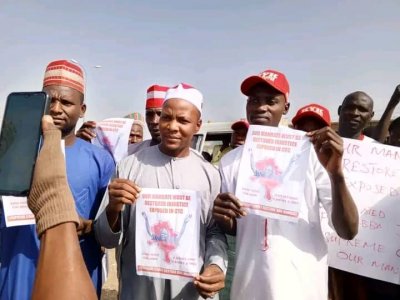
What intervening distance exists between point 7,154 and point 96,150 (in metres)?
1.57

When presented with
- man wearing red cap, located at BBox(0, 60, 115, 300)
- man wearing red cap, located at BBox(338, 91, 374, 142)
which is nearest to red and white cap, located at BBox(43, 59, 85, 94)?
man wearing red cap, located at BBox(0, 60, 115, 300)

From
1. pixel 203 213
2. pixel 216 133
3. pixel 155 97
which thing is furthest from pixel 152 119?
pixel 216 133

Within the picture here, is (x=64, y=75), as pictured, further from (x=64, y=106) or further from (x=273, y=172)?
(x=273, y=172)

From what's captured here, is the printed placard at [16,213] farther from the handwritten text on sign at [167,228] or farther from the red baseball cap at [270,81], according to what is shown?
the red baseball cap at [270,81]

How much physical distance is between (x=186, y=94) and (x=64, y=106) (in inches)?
33.6

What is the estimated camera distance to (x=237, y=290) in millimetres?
2332

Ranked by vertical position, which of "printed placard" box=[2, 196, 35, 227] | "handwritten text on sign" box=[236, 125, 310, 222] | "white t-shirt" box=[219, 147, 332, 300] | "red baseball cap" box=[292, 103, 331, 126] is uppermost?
"red baseball cap" box=[292, 103, 331, 126]

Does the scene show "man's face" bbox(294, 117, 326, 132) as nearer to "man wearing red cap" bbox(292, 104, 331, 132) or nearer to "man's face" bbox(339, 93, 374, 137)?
"man wearing red cap" bbox(292, 104, 331, 132)

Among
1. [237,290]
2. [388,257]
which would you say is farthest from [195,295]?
[388,257]

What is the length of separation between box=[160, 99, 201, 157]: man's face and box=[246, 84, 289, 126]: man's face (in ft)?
1.46

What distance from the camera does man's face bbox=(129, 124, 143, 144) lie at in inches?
229

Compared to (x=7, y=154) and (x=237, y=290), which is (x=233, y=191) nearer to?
(x=237, y=290)

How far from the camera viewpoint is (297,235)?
2.30 m

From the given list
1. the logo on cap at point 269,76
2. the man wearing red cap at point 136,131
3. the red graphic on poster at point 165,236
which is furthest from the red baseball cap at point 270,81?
the man wearing red cap at point 136,131
